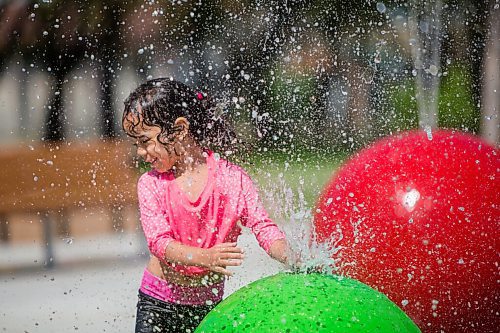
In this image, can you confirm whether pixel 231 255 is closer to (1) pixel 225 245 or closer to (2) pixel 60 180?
(1) pixel 225 245

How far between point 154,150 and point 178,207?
0.27m

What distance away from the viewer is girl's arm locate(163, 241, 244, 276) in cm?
313

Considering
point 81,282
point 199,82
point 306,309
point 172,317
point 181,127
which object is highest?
point 199,82

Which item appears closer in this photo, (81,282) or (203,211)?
(203,211)

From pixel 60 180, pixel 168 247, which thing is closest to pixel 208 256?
pixel 168 247

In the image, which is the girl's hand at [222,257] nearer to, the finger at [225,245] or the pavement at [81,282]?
the finger at [225,245]

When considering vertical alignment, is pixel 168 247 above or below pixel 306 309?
above

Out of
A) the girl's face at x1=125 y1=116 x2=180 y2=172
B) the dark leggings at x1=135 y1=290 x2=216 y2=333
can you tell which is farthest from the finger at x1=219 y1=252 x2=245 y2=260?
the girl's face at x1=125 y1=116 x2=180 y2=172

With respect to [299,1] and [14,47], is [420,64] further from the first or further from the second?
[14,47]

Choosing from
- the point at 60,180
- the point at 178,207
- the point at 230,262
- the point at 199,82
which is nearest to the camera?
the point at 230,262

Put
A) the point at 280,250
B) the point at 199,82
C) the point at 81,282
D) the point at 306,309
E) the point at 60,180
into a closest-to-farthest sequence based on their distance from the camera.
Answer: the point at 306,309 → the point at 280,250 → the point at 199,82 → the point at 81,282 → the point at 60,180

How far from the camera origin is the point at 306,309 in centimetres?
248

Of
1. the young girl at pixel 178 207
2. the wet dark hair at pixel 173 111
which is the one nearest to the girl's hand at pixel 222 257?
the young girl at pixel 178 207

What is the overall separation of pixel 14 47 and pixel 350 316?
6344 millimetres
